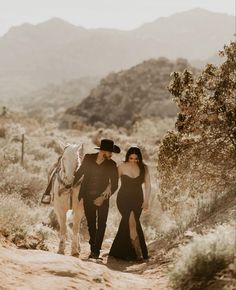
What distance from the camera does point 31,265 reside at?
660 cm

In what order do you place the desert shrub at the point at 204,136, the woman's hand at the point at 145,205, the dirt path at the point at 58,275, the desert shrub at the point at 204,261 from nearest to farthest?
1. the desert shrub at the point at 204,261
2. the dirt path at the point at 58,275
3. the woman's hand at the point at 145,205
4. the desert shrub at the point at 204,136

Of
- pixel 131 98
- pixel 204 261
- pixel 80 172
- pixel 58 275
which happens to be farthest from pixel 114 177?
pixel 131 98

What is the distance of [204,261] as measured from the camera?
18.6 feet

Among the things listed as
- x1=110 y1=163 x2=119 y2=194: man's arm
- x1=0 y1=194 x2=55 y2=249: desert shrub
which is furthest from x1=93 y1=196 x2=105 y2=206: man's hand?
x1=0 y1=194 x2=55 y2=249: desert shrub

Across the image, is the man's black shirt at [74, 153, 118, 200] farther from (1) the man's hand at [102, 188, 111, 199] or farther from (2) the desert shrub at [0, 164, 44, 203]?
(2) the desert shrub at [0, 164, 44, 203]

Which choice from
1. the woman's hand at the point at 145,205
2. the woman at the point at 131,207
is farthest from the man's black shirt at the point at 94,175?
the woman's hand at the point at 145,205

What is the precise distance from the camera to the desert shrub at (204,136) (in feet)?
31.6

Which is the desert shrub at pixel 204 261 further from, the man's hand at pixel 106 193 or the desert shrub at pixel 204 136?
the desert shrub at pixel 204 136

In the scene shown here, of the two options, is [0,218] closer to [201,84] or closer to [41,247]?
[41,247]

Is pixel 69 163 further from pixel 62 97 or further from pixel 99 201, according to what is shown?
pixel 62 97

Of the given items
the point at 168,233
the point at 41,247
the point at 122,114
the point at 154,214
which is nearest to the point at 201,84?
the point at 168,233

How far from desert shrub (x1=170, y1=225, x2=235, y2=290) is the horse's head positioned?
3116 mm

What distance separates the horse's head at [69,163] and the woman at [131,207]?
85 cm

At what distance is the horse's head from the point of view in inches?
331
